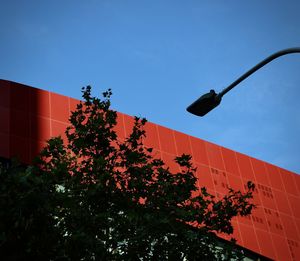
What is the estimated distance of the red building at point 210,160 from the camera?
2408cm

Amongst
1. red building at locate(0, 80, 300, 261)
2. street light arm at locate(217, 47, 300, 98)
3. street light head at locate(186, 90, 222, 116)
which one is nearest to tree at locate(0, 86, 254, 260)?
street light head at locate(186, 90, 222, 116)

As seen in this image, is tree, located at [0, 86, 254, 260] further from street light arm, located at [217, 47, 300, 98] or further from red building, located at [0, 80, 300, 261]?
red building, located at [0, 80, 300, 261]

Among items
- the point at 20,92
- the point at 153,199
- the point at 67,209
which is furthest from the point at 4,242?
the point at 20,92

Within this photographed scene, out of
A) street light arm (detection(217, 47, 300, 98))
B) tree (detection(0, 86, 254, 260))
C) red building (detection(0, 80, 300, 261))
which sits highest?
red building (detection(0, 80, 300, 261))

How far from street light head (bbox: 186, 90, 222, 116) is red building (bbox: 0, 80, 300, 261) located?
1473 centimetres

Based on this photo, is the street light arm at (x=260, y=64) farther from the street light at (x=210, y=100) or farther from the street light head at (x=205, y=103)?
the street light head at (x=205, y=103)

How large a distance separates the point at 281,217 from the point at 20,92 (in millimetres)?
17112

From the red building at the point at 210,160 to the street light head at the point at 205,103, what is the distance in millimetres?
14730

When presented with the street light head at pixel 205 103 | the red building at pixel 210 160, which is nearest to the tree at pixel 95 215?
the street light head at pixel 205 103

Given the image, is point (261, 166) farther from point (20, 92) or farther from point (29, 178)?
point (29, 178)

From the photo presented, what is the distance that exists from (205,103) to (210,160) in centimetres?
1958

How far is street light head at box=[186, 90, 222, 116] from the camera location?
10.0m

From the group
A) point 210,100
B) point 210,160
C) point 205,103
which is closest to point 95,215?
point 205,103

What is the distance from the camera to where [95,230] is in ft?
36.9
